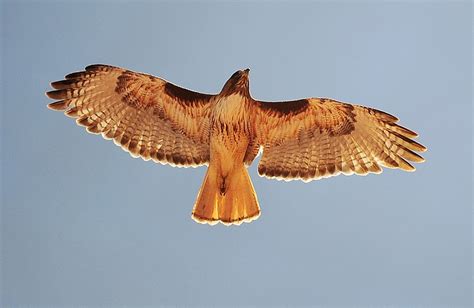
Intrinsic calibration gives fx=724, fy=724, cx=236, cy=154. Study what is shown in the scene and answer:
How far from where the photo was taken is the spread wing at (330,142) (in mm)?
9320

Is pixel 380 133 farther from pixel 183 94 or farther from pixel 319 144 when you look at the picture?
pixel 183 94

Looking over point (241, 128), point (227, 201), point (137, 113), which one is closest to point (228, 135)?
point (241, 128)

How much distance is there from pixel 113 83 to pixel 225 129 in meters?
1.68

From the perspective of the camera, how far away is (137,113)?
9.60 meters

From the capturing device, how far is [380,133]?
9.52m

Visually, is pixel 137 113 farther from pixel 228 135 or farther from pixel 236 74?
pixel 236 74

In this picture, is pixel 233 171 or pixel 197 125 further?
pixel 197 125

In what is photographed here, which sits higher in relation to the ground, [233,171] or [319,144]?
[319,144]

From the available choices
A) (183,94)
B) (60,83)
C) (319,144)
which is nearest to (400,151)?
(319,144)

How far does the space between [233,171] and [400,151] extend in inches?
88.3

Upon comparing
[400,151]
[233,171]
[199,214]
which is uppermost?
[400,151]

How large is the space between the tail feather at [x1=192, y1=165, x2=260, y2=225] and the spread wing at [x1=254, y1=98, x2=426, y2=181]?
0.80 meters

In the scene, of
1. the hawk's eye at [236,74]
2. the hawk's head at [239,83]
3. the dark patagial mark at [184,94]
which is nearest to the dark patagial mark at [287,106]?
the hawk's head at [239,83]

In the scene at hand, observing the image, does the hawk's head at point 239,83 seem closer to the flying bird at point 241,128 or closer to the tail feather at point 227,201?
the flying bird at point 241,128
